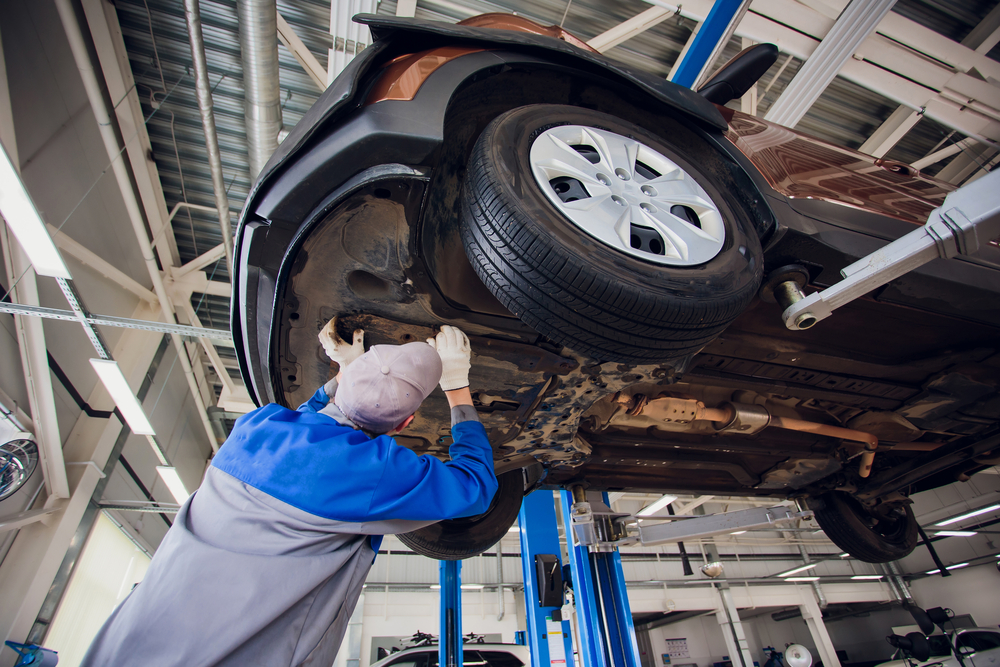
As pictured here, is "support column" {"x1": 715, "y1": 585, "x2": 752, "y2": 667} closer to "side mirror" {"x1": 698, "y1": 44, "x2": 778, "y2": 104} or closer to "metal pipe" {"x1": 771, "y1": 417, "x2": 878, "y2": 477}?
"metal pipe" {"x1": 771, "y1": 417, "x2": 878, "y2": 477}

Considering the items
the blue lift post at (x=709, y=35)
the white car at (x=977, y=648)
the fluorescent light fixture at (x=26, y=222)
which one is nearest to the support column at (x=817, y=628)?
the white car at (x=977, y=648)

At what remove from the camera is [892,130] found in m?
5.20

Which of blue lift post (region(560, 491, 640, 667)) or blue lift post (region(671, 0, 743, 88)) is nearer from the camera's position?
blue lift post (region(671, 0, 743, 88))

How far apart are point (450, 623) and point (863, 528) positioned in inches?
117

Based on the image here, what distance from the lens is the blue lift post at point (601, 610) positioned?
3141mm

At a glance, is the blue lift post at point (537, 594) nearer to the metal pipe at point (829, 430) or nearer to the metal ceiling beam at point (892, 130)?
the metal pipe at point (829, 430)

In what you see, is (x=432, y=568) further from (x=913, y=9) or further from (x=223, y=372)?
(x=913, y=9)

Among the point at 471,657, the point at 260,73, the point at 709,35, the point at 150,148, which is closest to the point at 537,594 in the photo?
the point at 471,657

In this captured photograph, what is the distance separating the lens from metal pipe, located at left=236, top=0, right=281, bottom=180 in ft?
9.98

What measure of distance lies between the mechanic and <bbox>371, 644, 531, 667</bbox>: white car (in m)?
4.85

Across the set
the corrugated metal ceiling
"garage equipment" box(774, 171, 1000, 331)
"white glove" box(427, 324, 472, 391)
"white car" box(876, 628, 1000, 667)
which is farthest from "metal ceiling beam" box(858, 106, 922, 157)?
"white car" box(876, 628, 1000, 667)

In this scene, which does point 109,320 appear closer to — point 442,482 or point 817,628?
point 442,482

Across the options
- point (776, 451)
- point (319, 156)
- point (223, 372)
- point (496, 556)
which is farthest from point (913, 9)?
point (496, 556)

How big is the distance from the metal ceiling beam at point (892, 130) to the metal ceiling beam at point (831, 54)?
151cm
